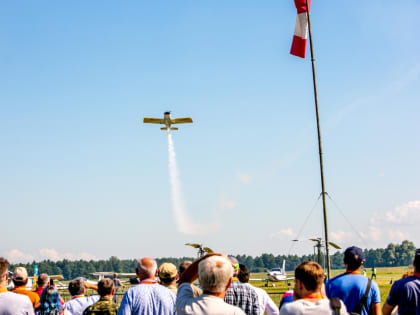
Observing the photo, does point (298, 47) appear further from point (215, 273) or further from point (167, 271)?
point (215, 273)

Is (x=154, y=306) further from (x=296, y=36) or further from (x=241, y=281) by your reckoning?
(x=296, y=36)

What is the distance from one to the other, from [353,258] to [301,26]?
1135cm

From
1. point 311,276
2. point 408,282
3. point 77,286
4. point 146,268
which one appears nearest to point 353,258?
point 408,282

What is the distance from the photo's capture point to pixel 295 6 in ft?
52.1

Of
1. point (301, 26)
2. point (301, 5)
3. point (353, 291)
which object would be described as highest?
point (301, 5)

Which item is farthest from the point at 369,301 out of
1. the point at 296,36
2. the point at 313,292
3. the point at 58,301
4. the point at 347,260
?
the point at 296,36

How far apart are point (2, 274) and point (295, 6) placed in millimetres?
13117

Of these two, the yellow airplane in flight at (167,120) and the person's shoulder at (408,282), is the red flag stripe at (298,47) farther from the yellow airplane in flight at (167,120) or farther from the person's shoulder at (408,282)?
the yellow airplane in flight at (167,120)

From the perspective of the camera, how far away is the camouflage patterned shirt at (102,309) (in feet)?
19.9

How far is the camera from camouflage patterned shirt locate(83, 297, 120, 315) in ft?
19.9

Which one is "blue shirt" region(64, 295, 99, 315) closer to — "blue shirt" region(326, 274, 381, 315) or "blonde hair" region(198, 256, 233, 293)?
"blue shirt" region(326, 274, 381, 315)

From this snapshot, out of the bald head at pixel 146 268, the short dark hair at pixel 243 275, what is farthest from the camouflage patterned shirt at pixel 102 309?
the short dark hair at pixel 243 275

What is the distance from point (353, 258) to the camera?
6.11 m

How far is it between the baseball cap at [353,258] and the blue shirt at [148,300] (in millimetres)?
2199
